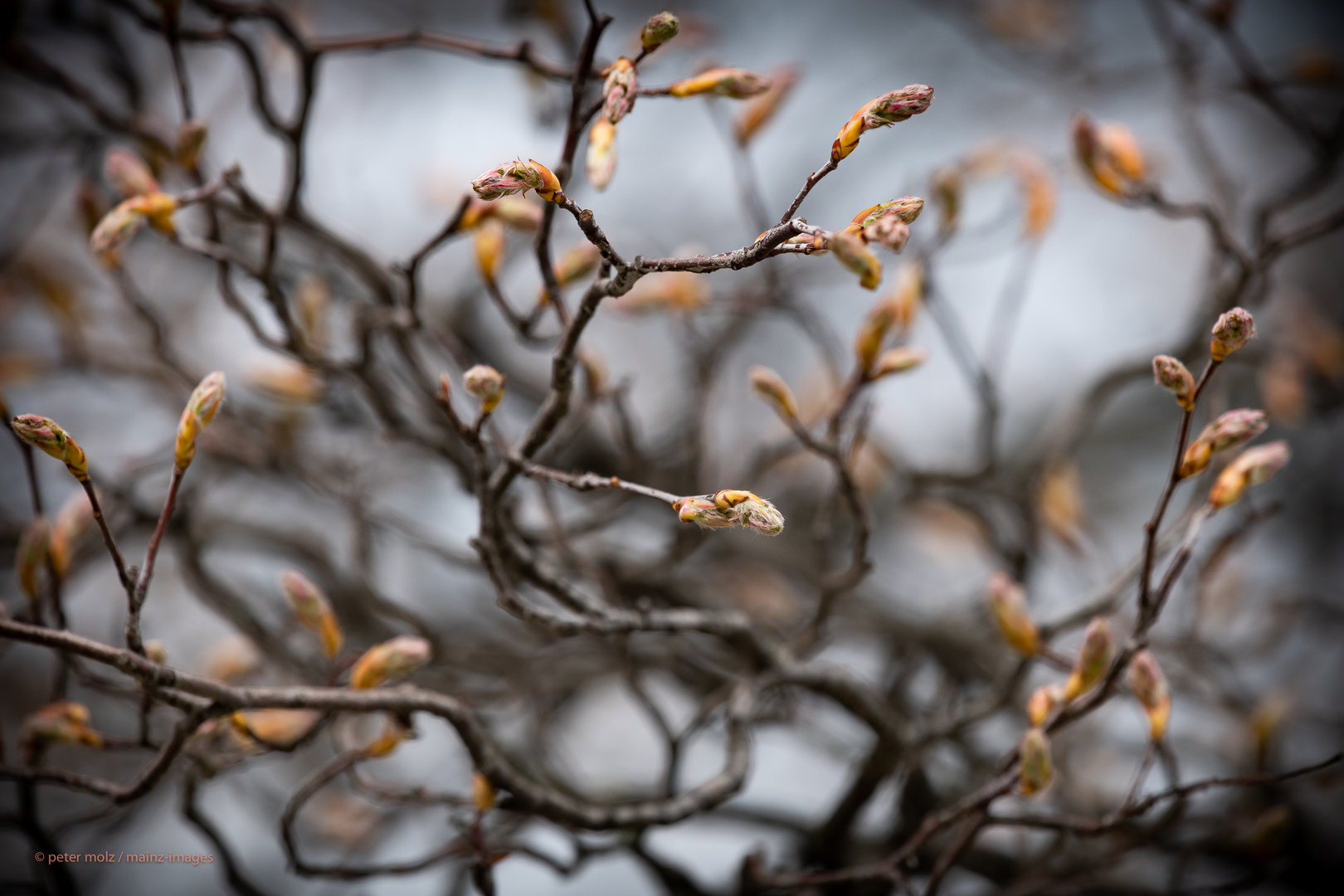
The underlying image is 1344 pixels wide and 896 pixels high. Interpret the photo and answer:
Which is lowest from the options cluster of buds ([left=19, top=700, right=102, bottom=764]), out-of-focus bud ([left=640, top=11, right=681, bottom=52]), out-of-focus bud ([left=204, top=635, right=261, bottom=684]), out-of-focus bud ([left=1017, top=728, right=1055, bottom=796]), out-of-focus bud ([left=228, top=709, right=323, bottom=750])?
out-of-focus bud ([left=204, top=635, right=261, bottom=684])

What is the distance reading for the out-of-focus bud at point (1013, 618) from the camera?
51 centimetres

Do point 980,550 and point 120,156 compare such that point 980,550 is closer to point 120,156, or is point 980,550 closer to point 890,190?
point 890,190

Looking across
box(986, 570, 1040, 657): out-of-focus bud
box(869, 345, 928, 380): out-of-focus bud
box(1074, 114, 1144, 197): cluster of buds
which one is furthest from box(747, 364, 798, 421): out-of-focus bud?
box(1074, 114, 1144, 197): cluster of buds

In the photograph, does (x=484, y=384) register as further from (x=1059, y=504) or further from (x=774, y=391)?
Answer: (x=1059, y=504)

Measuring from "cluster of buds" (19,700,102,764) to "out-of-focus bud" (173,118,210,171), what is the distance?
0.33 meters

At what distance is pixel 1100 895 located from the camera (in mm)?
800

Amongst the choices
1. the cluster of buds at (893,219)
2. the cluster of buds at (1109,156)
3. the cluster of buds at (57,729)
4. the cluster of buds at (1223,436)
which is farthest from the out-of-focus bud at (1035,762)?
the cluster of buds at (57,729)

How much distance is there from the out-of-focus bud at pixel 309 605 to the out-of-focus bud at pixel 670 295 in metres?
0.31

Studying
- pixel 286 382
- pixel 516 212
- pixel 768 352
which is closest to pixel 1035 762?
pixel 516 212

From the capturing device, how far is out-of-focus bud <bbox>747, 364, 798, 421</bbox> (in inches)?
19.5

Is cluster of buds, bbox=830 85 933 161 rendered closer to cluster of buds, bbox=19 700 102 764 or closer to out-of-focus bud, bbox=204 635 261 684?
cluster of buds, bbox=19 700 102 764

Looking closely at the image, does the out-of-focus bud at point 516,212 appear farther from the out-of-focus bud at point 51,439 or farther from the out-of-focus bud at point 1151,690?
the out-of-focus bud at point 1151,690

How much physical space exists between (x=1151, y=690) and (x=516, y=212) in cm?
44

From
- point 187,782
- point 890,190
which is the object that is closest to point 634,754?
point 187,782
